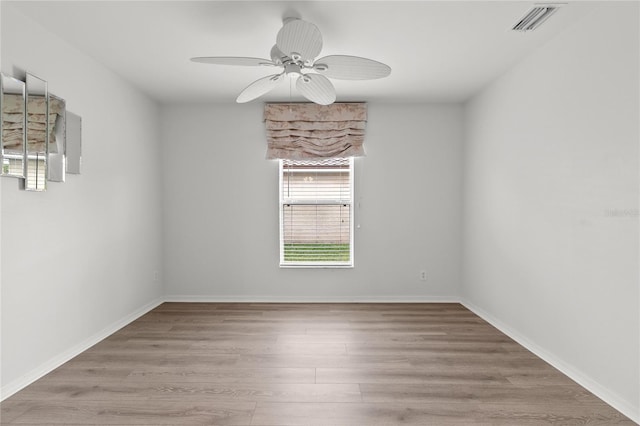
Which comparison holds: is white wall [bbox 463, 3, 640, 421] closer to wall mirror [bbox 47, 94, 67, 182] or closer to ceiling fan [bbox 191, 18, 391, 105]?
ceiling fan [bbox 191, 18, 391, 105]

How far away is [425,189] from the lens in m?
4.79

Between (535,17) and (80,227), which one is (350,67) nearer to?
(535,17)

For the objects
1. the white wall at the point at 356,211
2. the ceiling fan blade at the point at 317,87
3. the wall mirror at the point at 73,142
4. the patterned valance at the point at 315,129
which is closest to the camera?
the ceiling fan blade at the point at 317,87

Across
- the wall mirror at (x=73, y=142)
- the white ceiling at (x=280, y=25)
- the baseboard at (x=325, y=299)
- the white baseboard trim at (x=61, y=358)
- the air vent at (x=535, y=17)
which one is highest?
the white ceiling at (x=280, y=25)

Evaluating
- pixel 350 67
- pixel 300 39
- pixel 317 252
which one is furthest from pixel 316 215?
pixel 300 39

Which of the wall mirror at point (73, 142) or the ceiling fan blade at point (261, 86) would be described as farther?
the wall mirror at point (73, 142)

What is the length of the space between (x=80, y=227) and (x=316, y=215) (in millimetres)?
2575

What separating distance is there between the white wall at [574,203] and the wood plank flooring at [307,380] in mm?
262

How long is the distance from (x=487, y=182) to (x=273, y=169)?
8.19 feet

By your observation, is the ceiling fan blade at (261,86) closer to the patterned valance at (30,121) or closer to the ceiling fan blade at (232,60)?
the ceiling fan blade at (232,60)

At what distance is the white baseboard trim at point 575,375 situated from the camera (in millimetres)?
2212

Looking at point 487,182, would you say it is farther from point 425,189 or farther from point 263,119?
point 263,119

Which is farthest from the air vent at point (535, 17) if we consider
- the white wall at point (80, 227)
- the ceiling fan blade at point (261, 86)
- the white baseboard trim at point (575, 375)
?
the white wall at point (80, 227)

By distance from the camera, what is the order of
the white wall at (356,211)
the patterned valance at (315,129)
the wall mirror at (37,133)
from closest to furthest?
the wall mirror at (37,133)
the patterned valance at (315,129)
the white wall at (356,211)
